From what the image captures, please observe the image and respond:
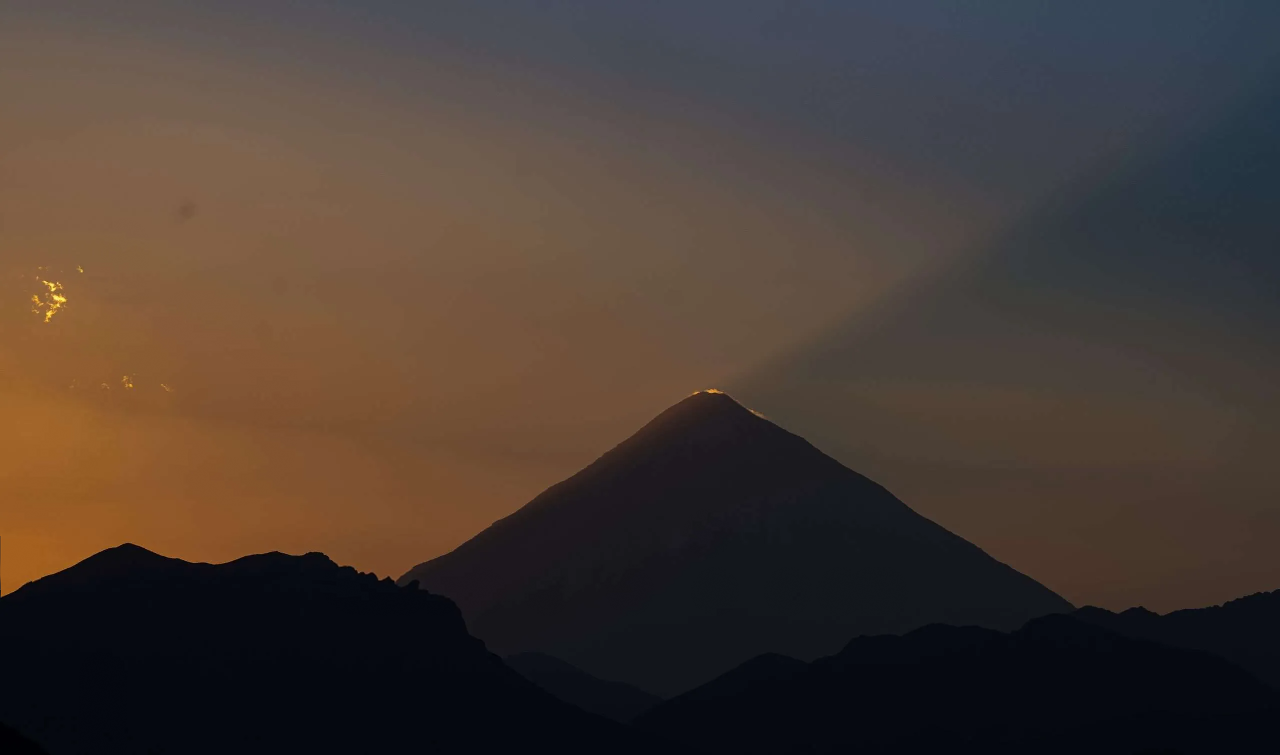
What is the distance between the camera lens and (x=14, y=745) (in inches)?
2130

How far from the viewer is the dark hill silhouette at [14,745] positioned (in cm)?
5288

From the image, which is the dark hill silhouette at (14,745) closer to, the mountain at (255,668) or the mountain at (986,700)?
the mountain at (255,668)

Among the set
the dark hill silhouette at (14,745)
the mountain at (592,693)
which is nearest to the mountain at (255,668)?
the dark hill silhouette at (14,745)

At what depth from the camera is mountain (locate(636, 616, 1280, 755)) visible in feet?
466

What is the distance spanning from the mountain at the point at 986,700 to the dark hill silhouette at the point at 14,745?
306 ft

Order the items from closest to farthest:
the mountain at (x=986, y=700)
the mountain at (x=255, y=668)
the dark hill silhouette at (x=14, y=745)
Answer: the dark hill silhouette at (x=14, y=745)
the mountain at (x=255, y=668)
the mountain at (x=986, y=700)

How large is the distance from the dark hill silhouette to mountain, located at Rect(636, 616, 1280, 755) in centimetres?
9314

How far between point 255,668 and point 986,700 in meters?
64.8

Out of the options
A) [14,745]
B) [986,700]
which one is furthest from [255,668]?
[986,700]

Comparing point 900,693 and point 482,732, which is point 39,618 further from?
point 900,693

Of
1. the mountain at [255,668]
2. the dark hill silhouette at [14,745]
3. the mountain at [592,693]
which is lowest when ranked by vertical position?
the dark hill silhouette at [14,745]

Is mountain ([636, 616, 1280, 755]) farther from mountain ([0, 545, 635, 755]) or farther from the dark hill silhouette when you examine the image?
the dark hill silhouette

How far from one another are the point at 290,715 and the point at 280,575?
15.7 metres

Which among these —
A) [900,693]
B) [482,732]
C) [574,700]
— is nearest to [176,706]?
[482,732]
